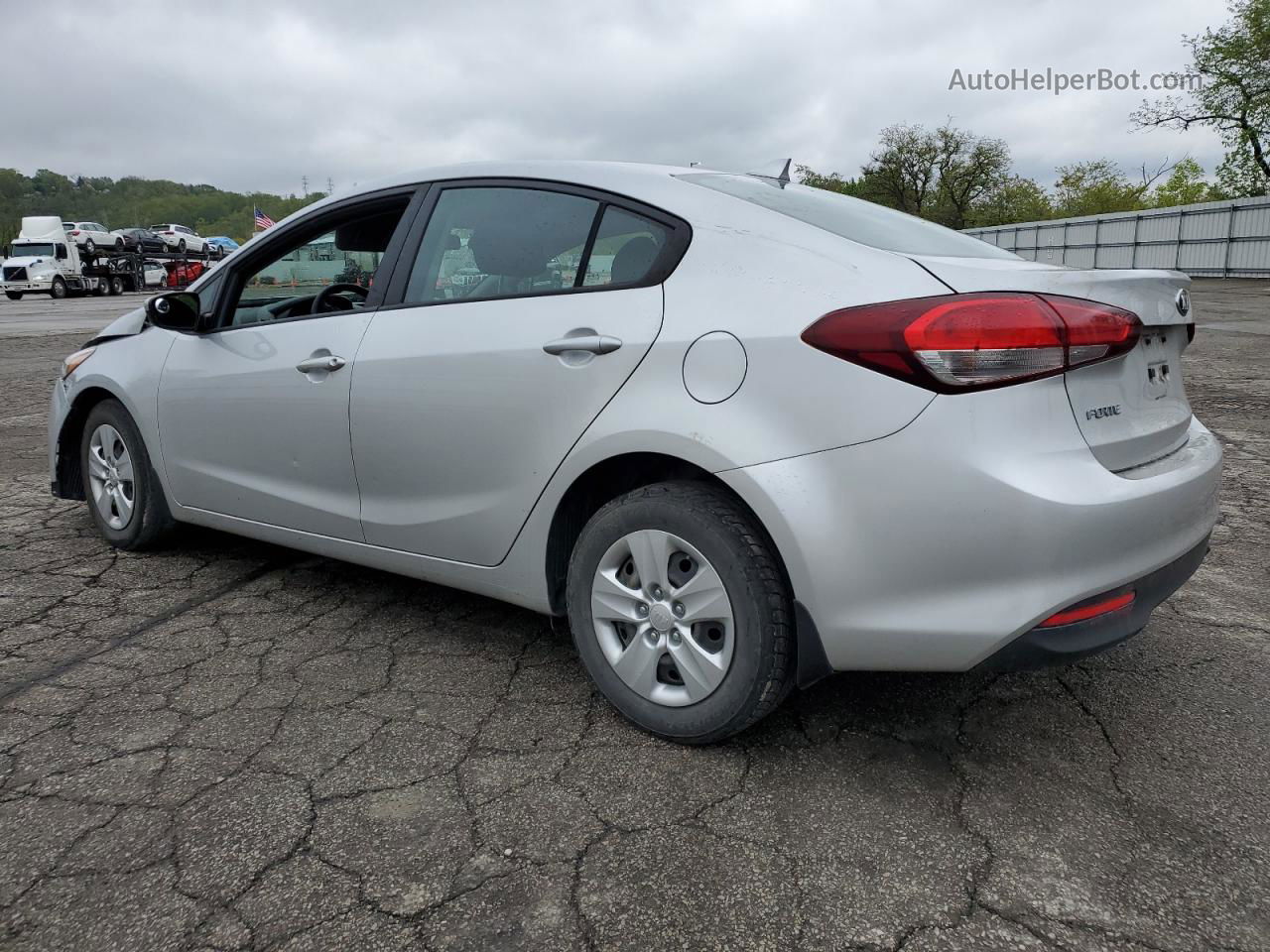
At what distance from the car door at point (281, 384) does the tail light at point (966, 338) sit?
1.66 metres

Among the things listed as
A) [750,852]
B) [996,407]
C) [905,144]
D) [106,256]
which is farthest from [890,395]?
[905,144]

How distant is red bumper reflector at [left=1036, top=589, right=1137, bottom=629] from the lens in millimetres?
2076

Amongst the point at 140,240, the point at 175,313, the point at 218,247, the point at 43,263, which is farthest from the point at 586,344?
the point at 218,247

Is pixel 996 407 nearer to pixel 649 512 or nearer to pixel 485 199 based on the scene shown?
pixel 649 512

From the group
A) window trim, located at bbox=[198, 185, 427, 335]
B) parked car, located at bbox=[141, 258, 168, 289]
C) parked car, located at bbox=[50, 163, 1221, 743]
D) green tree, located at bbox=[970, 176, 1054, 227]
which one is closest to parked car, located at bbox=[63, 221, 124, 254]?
parked car, located at bbox=[141, 258, 168, 289]

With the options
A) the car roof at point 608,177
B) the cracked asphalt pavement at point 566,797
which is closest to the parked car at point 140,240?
the cracked asphalt pavement at point 566,797

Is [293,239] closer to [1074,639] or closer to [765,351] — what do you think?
[765,351]

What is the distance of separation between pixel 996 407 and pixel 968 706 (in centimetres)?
105

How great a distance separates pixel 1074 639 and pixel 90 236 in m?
42.8

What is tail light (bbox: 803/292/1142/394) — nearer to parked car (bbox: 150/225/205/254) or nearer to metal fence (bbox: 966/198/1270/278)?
metal fence (bbox: 966/198/1270/278)

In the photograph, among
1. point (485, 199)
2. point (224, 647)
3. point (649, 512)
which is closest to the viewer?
point (649, 512)

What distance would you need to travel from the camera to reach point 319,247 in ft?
11.8

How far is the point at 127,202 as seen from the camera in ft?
424

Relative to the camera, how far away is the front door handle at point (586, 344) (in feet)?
8.11
